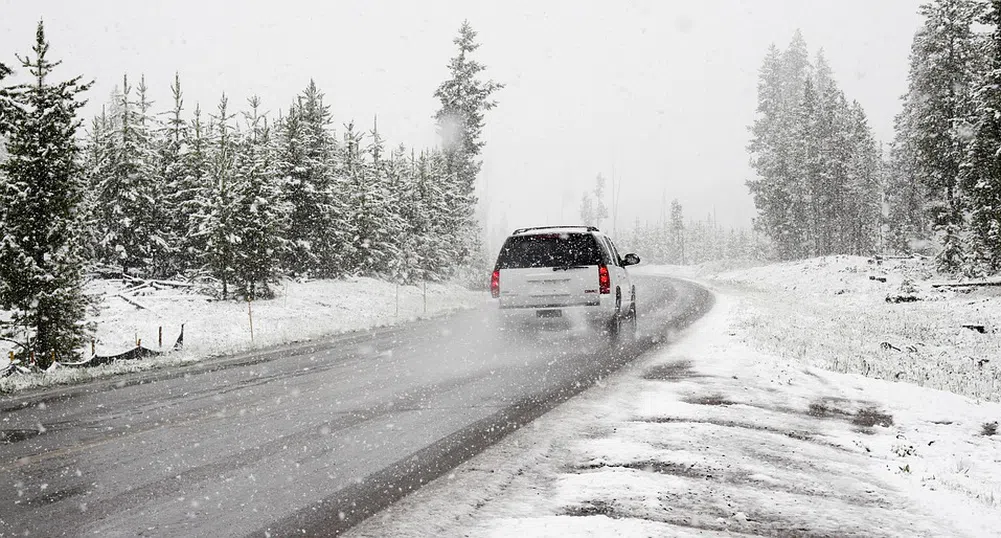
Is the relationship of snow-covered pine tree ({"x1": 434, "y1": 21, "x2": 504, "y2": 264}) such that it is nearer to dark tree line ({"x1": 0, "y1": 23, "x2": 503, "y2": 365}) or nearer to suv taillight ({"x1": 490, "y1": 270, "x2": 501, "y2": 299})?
dark tree line ({"x1": 0, "y1": 23, "x2": 503, "y2": 365})

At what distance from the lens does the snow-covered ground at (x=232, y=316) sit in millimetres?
14859

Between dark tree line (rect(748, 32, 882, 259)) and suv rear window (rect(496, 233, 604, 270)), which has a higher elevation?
dark tree line (rect(748, 32, 882, 259))

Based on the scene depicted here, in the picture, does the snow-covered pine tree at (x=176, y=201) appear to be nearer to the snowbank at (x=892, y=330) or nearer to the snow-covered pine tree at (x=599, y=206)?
the snowbank at (x=892, y=330)

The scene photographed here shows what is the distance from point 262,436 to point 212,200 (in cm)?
2137

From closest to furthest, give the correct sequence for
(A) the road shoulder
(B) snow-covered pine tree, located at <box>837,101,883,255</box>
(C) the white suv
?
(A) the road shoulder, (C) the white suv, (B) snow-covered pine tree, located at <box>837,101,883,255</box>

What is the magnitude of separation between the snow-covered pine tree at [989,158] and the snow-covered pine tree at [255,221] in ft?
80.4

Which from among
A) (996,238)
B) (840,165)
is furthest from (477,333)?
(840,165)

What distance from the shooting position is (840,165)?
46250mm

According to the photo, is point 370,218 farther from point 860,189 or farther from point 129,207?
point 860,189

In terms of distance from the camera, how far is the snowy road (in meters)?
3.94

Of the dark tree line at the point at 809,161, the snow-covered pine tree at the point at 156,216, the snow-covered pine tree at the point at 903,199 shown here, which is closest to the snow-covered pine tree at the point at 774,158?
the dark tree line at the point at 809,161

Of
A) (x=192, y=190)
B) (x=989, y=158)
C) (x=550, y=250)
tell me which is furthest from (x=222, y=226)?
(x=989, y=158)

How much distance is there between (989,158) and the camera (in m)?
21.7

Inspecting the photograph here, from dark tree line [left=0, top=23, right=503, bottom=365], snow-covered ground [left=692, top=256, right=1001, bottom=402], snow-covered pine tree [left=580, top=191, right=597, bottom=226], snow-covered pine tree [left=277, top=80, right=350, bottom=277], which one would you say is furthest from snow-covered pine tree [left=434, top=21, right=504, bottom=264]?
snow-covered pine tree [left=580, top=191, right=597, bottom=226]
